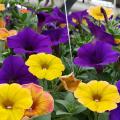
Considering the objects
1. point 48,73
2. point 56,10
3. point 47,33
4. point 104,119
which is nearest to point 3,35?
point 47,33

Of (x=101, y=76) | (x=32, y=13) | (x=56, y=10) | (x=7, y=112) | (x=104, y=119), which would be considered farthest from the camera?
(x=32, y=13)

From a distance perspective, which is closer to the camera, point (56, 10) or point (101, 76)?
point (101, 76)

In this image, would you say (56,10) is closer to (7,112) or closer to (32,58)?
(32,58)

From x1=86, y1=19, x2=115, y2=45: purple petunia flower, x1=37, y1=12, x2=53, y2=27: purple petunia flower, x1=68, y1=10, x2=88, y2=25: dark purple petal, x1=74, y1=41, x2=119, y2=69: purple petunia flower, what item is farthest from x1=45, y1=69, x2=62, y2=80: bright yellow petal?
x1=68, y1=10, x2=88, y2=25: dark purple petal

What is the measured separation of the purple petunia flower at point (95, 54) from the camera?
3.41 feet

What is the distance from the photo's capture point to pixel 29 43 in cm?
114

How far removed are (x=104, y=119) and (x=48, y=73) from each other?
0.52ft

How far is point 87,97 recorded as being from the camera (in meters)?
0.83

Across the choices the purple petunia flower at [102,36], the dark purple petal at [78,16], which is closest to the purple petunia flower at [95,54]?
the purple petunia flower at [102,36]

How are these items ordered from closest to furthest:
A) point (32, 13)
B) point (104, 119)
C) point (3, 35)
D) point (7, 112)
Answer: point (7, 112)
point (104, 119)
point (3, 35)
point (32, 13)

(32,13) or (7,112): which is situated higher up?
(7,112)

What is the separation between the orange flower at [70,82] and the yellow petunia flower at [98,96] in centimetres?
7

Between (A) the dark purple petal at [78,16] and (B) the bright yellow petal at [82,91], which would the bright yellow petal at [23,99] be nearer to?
(B) the bright yellow petal at [82,91]

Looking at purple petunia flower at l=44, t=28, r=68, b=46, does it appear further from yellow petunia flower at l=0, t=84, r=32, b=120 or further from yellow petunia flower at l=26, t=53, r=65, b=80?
yellow petunia flower at l=0, t=84, r=32, b=120
